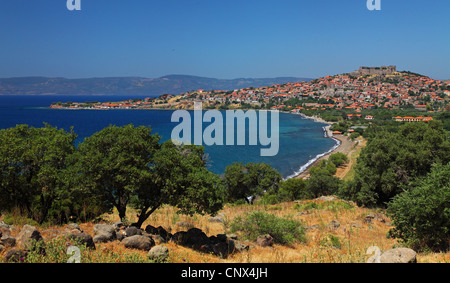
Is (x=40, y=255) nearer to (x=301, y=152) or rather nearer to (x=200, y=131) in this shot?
(x=301, y=152)

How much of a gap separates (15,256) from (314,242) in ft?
25.2

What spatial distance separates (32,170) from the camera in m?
9.23

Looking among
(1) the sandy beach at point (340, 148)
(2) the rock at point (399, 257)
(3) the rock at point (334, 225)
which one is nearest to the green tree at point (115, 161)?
(2) the rock at point (399, 257)

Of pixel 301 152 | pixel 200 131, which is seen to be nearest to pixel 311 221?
pixel 301 152

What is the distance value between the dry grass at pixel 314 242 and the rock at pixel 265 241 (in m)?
0.20

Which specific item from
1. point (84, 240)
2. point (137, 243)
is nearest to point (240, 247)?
point (137, 243)

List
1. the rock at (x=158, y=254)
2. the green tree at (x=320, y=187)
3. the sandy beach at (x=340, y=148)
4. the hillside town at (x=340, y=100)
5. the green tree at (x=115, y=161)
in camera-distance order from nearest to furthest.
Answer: the rock at (x=158, y=254) < the green tree at (x=115, y=161) < the green tree at (x=320, y=187) < the sandy beach at (x=340, y=148) < the hillside town at (x=340, y=100)

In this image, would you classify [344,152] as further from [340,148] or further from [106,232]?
[106,232]

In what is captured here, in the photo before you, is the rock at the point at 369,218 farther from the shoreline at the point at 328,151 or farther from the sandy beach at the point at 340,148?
the sandy beach at the point at 340,148

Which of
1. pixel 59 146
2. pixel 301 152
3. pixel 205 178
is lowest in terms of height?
pixel 301 152

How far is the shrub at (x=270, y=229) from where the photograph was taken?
9.11m

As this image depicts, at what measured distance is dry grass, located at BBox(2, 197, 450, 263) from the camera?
21.0 ft
